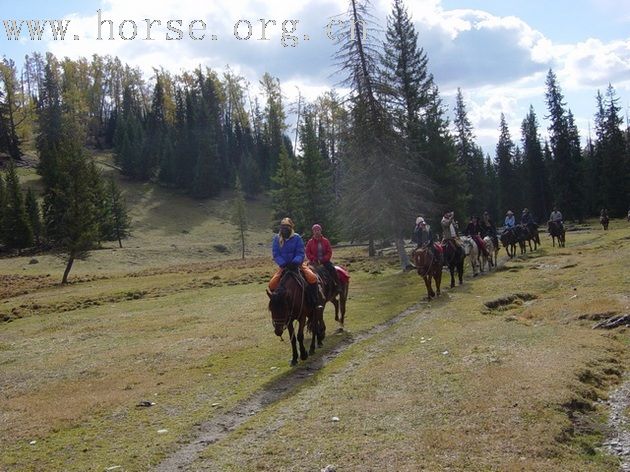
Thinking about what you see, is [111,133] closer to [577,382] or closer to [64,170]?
[64,170]

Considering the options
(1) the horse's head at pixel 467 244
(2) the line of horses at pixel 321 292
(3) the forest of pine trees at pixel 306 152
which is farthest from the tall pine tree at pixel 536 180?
(1) the horse's head at pixel 467 244

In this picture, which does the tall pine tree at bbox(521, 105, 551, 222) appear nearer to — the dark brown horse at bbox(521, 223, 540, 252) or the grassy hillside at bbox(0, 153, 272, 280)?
the grassy hillside at bbox(0, 153, 272, 280)

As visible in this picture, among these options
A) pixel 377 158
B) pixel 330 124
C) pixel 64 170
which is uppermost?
pixel 330 124

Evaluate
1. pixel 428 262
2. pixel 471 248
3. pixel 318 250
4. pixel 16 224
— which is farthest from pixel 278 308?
pixel 16 224

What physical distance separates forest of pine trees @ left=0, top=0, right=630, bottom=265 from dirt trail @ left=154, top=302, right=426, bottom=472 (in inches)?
871

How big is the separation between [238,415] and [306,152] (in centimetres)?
4734

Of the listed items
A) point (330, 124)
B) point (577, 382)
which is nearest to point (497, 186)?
point (330, 124)

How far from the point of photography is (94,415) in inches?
416

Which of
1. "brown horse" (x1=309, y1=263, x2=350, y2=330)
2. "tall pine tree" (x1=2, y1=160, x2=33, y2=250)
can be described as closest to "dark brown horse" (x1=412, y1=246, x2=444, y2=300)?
"brown horse" (x1=309, y1=263, x2=350, y2=330)

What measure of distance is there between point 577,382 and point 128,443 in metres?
7.63

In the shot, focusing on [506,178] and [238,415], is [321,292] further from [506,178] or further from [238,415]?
[506,178]

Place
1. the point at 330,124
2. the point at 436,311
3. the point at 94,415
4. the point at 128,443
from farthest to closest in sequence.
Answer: the point at 330,124
the point at 436,311
the point at 94,415
the point at 128,443

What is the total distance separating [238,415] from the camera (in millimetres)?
9945

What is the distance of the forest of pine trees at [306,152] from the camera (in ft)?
115
